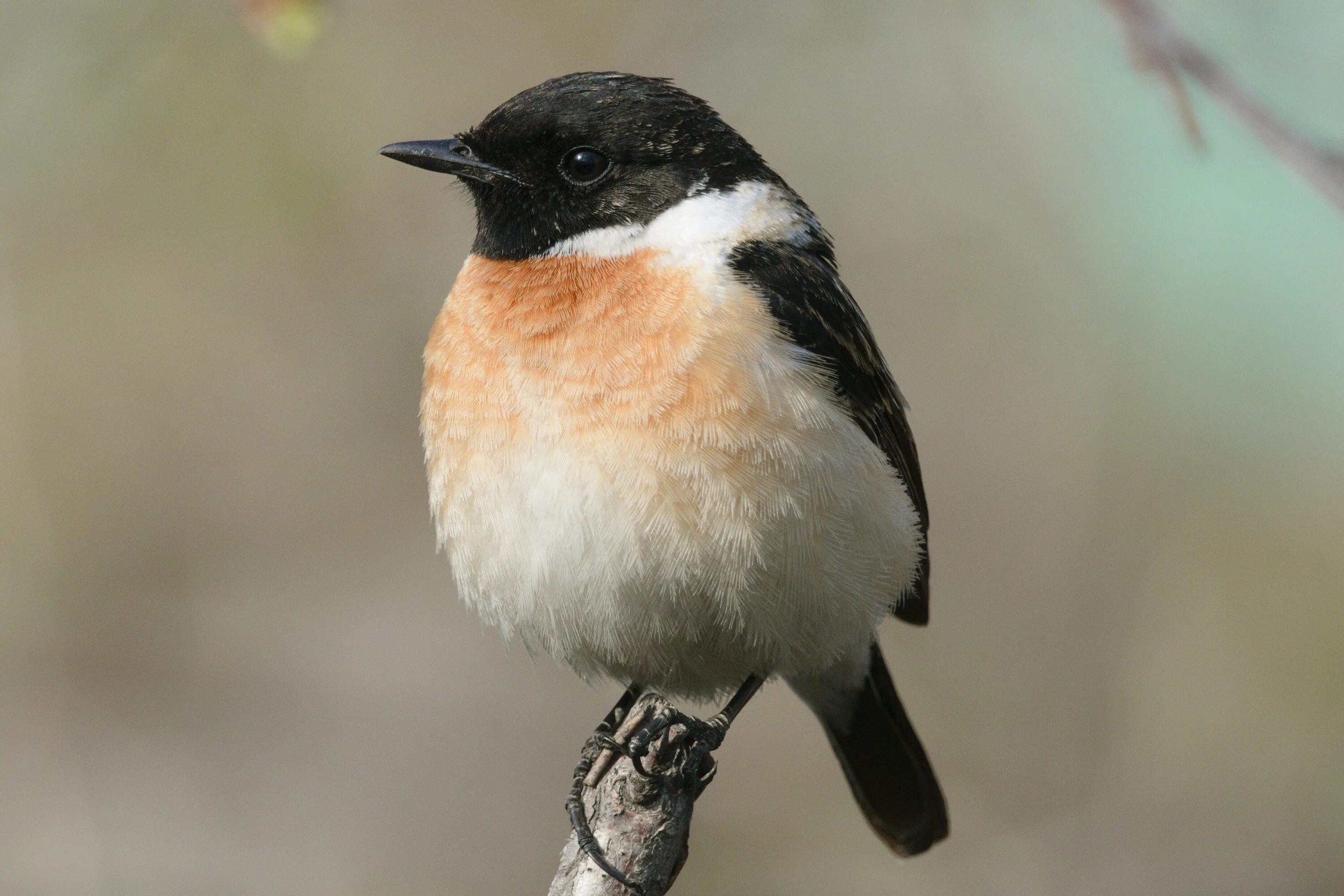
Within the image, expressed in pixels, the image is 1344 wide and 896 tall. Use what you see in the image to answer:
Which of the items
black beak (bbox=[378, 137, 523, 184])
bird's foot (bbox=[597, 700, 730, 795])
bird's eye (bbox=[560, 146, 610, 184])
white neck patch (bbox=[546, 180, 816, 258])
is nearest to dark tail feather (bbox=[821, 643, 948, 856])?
bird's foot (bbox=[597, 700, 730, 795])

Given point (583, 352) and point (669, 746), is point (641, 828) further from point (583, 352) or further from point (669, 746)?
point (583, 352)

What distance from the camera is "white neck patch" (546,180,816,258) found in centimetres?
408

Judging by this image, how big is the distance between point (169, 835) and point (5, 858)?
0.81 m

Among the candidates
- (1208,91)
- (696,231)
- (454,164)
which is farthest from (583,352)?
(1208,91)

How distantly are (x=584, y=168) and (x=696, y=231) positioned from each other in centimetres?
42

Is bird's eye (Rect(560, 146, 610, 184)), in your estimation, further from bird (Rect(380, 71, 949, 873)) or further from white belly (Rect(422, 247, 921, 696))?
white belly (Rect(422, 247, 921, 696))

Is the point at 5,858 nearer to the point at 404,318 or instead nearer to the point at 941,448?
the point at 404,318

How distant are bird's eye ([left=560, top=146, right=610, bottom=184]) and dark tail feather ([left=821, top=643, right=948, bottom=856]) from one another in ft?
6.95

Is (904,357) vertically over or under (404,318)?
under

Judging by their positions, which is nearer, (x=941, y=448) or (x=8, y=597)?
(x=8, y=597)

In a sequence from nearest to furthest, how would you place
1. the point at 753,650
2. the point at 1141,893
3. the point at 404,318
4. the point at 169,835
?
the point at 753,650
the point at 1141,893
the point at 169,835
the point at 404,318

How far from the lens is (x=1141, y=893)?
639 cm

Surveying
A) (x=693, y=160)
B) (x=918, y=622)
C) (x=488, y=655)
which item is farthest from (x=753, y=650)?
(x=488, y=655)

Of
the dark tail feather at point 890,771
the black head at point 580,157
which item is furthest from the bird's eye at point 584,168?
the dark tail feather at point 890,771
